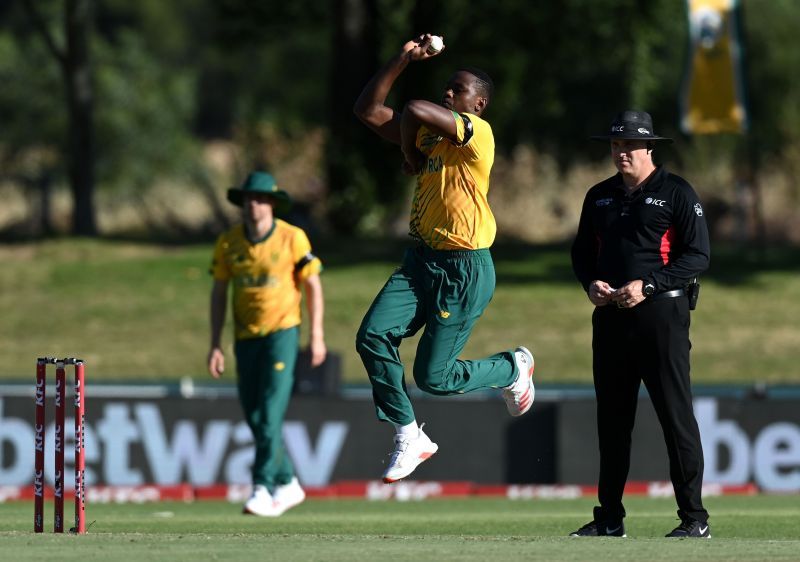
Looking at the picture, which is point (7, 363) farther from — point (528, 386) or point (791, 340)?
point (528, 386)

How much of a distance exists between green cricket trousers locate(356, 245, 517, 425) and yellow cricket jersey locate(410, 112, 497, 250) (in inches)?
3.4

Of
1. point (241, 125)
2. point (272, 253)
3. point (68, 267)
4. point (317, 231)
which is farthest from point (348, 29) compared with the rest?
point (272, 253)

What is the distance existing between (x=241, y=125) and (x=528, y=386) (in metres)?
34.1

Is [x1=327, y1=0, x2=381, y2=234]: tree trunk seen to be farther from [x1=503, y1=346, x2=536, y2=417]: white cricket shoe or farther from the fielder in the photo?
[x1=503, y1=346, x2=536, y2=417]: white cricket shoe

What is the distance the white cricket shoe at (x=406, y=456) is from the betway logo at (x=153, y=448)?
5285 millimetres

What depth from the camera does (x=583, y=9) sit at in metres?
31.5

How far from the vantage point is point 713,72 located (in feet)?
76.4

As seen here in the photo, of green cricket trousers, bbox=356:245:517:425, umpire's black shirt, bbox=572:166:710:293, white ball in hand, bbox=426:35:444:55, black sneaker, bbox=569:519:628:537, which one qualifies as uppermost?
white ball in hand, bbox=426:35:444:55

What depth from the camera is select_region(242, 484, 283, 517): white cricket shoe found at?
11.3 metres

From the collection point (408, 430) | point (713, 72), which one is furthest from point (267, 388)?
point (713, 72)

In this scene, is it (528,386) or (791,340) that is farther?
(791,340)

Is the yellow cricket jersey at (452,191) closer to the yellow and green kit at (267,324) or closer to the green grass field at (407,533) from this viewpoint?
the green grass field at (407,533)

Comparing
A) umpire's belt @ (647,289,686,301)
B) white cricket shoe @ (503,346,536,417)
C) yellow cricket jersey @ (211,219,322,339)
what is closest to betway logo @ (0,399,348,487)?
yellow cricket jersey @ (211,219,322,339)

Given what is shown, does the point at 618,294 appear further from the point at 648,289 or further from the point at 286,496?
the point at 286,496
